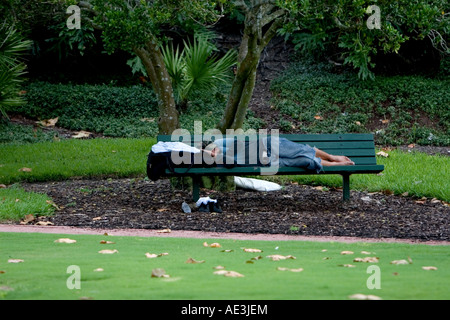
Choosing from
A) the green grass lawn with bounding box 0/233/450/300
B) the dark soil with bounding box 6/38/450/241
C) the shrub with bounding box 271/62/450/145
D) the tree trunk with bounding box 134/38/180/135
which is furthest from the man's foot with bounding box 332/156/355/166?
the shrub with bounding box 271/62/450/145

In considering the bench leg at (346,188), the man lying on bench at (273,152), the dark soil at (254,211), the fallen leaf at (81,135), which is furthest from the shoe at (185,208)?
the fallen leaf at (81,135)

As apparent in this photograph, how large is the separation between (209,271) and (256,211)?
4153mm

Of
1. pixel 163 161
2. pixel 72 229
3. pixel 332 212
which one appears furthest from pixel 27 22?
pixel 332 212

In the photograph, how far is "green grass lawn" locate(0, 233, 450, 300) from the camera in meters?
3.75

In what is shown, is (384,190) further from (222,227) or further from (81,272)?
(81,272)

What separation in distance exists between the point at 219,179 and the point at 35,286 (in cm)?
638

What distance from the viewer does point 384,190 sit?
1008 cm

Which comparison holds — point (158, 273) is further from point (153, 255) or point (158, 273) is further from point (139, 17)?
point (139, 17)

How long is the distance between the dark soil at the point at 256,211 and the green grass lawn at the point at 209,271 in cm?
117

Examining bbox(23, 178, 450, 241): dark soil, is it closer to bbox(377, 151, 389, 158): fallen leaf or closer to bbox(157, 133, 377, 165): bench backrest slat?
bbox(157, 133, 377, 165): bench backrest slat

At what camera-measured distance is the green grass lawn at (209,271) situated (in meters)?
3.75

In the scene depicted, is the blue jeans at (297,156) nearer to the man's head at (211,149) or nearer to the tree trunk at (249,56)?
the man's head at (211,149)

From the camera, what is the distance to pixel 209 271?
14.8 feet

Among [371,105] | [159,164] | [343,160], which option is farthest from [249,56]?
[371,105]
